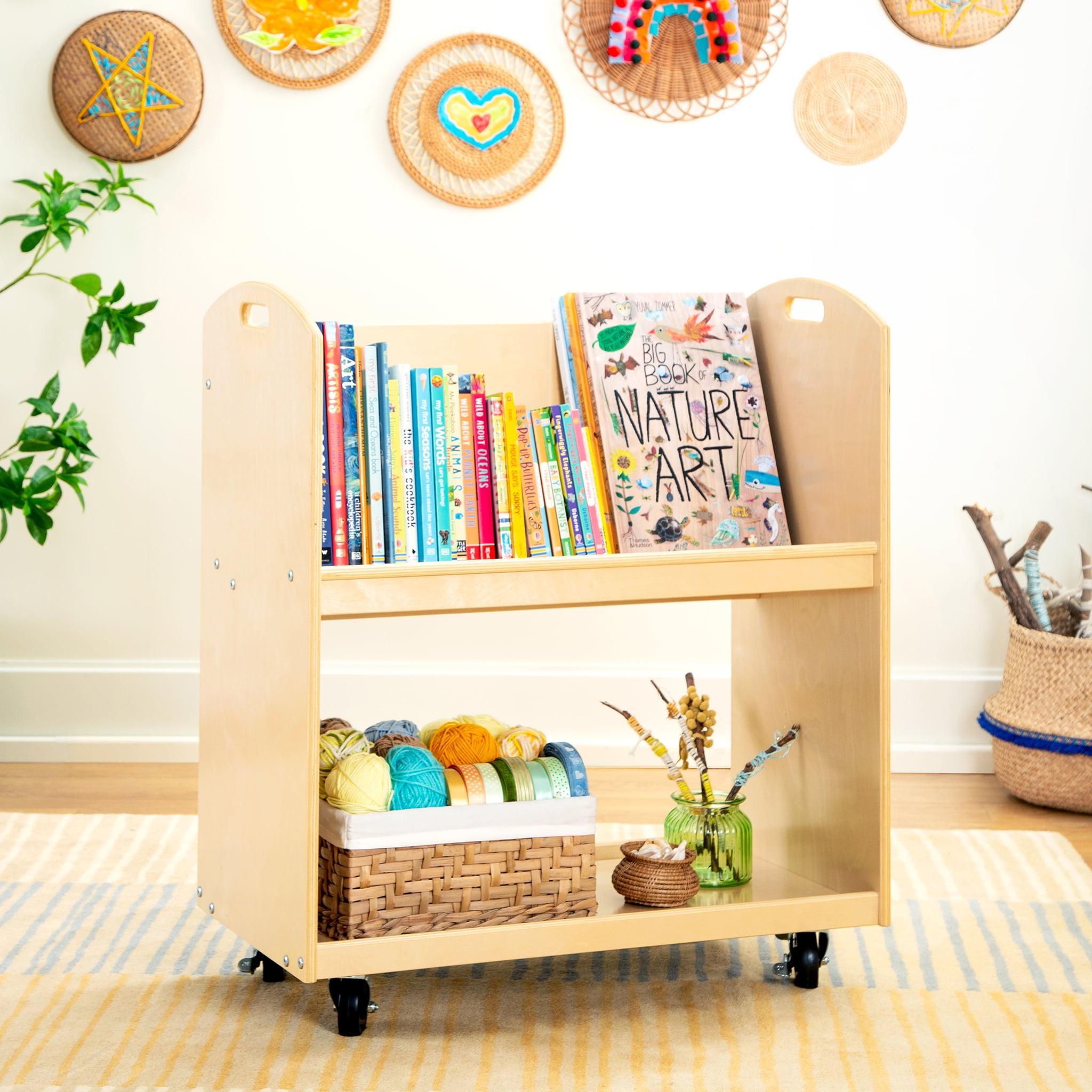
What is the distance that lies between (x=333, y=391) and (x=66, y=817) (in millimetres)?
1245

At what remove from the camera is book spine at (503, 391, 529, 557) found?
147cm

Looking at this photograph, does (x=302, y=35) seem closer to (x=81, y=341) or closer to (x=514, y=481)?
(x=81, y=341)

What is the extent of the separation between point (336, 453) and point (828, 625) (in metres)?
0.63

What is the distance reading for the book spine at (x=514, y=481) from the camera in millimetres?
1466

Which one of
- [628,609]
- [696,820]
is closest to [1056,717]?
[628,609]

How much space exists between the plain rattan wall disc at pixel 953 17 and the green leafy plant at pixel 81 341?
1591mm

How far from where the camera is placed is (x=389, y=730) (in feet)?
5.11

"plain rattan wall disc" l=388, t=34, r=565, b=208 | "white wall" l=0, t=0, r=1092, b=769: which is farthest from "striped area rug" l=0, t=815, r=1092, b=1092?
"plain rattan wall disc" l=388, t=34, r=565, b=208

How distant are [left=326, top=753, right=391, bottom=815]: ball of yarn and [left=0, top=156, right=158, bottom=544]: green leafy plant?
1173 mm

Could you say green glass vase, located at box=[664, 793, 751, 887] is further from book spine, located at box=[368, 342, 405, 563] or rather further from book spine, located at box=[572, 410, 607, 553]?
book spine, located at box=[368, 342, 405, 563]

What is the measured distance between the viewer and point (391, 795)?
1381 millimetres

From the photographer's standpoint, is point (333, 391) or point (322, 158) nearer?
point (333, 391)

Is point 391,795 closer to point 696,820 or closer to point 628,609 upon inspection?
point 696,820

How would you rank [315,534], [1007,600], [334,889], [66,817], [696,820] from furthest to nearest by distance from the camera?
[1007,600] < [66,817] < [696,820] < [334,889] < [315,534]
